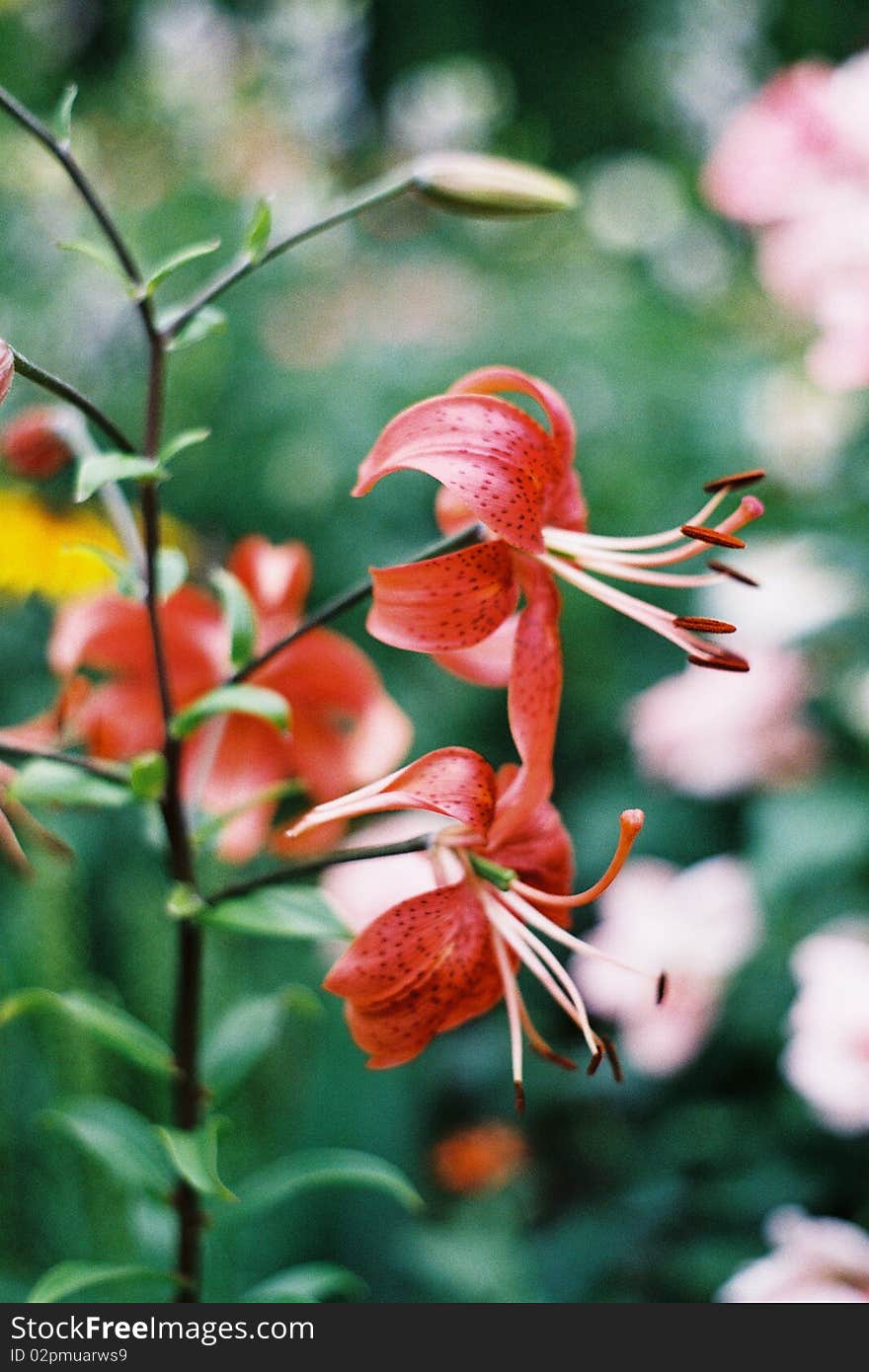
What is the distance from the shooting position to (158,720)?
2.00 ft

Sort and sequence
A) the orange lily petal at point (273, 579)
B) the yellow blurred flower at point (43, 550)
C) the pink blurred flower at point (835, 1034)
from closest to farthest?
1. the orange lily petal at point (273, 579)
2. the pink blurred flower at point (835, 1034)
3. the yellow blurred flower at point (43, 550)

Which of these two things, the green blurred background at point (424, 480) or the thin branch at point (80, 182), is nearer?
the thin branch at point (80, 182)

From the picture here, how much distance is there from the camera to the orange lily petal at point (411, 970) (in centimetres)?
42

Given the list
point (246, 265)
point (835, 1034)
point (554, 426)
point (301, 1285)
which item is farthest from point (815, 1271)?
point (246, 265)

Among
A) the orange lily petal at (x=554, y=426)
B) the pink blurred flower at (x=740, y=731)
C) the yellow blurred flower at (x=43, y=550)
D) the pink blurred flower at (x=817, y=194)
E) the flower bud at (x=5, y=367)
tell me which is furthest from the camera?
the yellow blurred flower at (x=43, y=550)

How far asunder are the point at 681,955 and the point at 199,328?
74 centimetres

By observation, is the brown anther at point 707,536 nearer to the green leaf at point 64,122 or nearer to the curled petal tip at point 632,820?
the curled petal tip at point 632,820

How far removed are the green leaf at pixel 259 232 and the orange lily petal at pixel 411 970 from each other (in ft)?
0.76

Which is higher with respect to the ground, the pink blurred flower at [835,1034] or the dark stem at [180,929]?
the dark stem at [180,929]

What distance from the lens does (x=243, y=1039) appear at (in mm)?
569

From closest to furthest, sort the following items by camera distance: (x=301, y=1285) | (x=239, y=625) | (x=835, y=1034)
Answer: (x=239, y=625) < (x=301, y=1285) < (x=835, y=1034)

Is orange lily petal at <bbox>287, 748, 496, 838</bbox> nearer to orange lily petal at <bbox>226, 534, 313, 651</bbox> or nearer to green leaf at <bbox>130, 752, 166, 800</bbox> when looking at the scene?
green leaf at <bbox>130, 752, 166, 800</bbox>

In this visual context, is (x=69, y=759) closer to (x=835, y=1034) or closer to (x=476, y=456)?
(x=476, y=456)

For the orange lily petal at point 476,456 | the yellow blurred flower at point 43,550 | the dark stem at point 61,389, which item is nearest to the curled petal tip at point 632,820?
→ the orange lily petal at point 476,456
